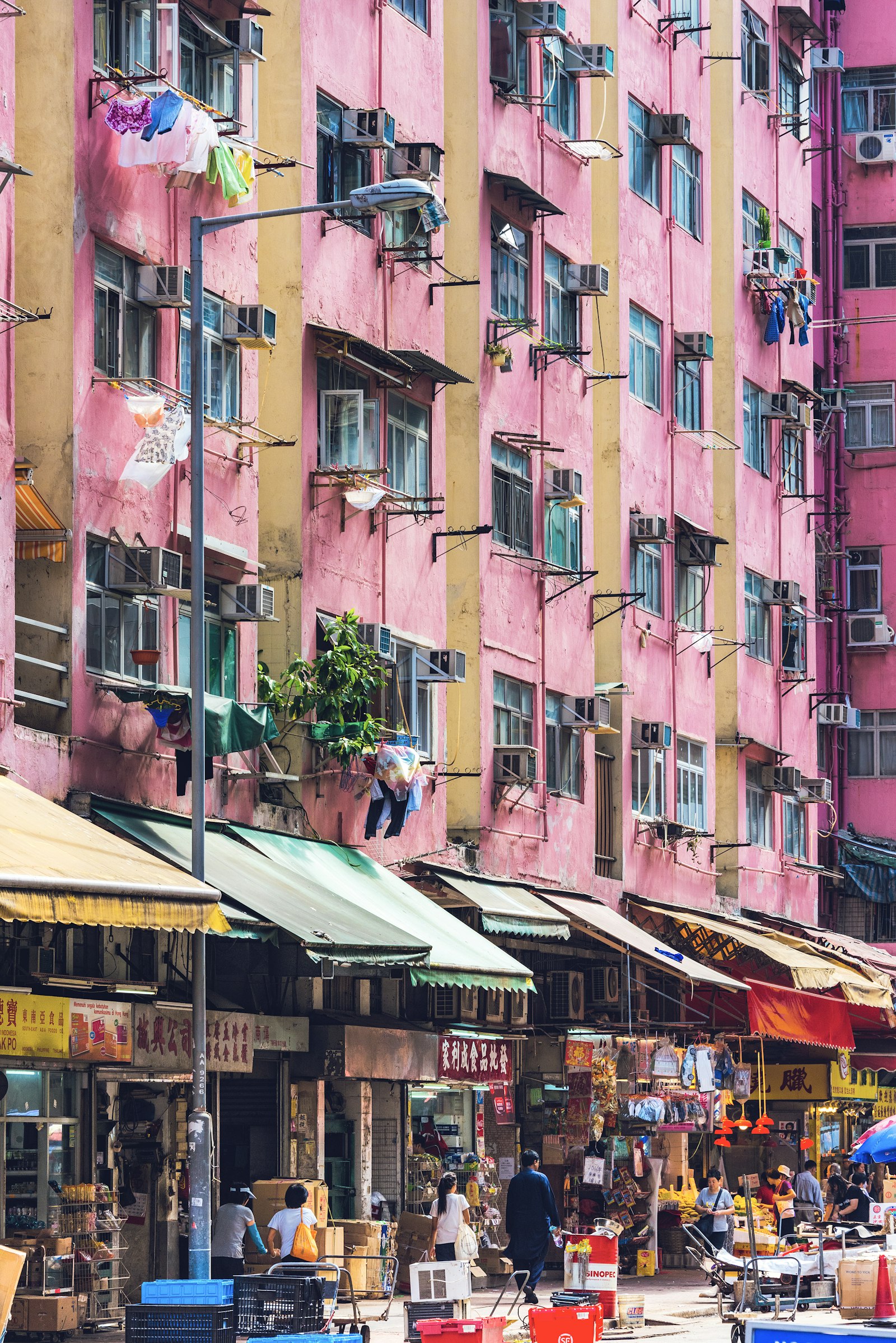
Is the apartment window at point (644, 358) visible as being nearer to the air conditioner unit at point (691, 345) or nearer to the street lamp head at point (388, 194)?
the air conditioner unit at point (691, 345)

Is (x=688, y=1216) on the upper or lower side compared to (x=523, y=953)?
lower

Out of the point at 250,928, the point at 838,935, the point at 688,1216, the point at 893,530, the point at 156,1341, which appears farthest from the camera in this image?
the point at 893,530

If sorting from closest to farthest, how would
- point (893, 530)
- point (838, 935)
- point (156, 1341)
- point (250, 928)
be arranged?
point (156, 1341), point (250, 928), point (838, 935), point (893, 530)

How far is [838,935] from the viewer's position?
41938mm

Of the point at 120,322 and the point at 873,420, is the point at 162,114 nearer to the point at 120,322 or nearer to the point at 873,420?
the point at 120,322

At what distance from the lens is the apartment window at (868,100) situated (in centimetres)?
4956

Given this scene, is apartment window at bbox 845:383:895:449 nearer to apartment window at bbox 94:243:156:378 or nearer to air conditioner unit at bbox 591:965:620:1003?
air conditioner unit at bbox 591:965:620:1003

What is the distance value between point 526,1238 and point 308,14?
1262 centimetres

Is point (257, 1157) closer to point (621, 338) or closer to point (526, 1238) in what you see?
point (526, 1238)

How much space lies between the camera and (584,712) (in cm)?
3162

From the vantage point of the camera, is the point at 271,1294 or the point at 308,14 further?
the point at 308,14

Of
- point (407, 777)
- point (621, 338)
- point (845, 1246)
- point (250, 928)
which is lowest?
point (845, 1246)

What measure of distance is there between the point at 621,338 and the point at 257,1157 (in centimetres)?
1429

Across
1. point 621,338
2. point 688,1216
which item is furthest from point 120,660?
point 621,338
